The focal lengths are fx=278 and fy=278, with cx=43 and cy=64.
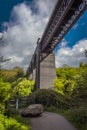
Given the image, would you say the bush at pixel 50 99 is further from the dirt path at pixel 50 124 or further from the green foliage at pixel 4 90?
the green foliage at pixel 4 90

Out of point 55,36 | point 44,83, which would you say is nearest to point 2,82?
point 55,36

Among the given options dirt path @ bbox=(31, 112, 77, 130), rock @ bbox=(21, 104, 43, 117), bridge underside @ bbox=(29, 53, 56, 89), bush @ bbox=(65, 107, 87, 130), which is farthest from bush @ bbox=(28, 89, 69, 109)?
bridge underside @ bbox=(29, 53, 56, 89)

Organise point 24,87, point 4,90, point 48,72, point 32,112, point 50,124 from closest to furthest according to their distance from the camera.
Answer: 1. point 4,90
2. point 50,124
3. point 32,112
4. point 24,87
5. point 48,72

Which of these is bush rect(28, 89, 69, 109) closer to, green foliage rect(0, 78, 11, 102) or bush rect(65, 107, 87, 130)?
bush rect(65, 107, 87, 130)

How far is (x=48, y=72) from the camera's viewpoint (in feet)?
130

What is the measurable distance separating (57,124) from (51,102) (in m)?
9.38

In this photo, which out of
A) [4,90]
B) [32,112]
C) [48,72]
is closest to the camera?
[4,90]

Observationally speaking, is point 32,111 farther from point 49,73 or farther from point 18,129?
point 49,73

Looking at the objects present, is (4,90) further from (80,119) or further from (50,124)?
(80,119)

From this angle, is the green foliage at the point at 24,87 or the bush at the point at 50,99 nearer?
the bush at the point at 50,99

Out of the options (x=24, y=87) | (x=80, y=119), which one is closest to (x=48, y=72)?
(x=24, y=87)

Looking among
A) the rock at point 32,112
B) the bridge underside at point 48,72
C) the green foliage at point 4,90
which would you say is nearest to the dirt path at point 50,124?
the rock at point 32,112

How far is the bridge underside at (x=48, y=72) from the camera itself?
128 feet

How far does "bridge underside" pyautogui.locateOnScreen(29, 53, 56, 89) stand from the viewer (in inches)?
1540
